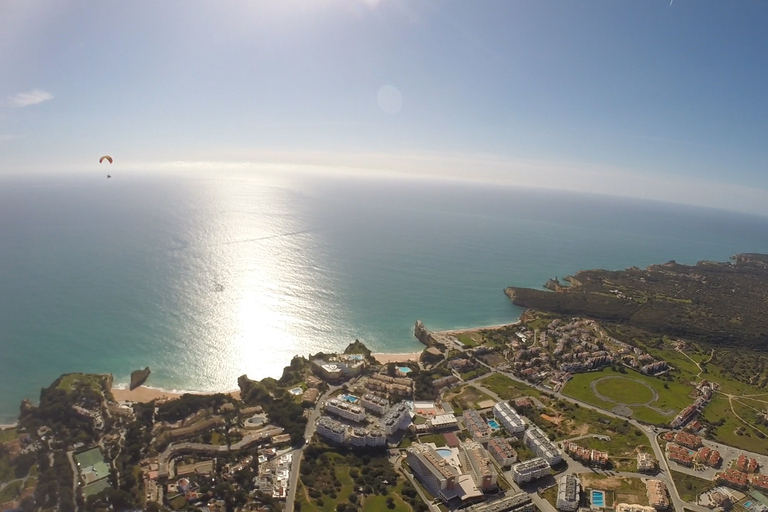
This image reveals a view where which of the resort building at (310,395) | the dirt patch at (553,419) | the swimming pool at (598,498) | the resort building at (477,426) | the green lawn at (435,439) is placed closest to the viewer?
the swimming pool at (598,498)

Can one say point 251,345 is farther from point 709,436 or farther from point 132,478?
point 709,436

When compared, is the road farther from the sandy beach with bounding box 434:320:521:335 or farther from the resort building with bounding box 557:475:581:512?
the sandy beach with bounding box 434:320:521:335

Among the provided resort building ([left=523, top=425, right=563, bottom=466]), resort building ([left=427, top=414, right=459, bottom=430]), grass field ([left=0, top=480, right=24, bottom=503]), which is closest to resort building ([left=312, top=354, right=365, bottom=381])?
resort building ([left=427, top=414, right=459, bottom=430])

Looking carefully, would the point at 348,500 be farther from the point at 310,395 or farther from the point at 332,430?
the point at 310,395

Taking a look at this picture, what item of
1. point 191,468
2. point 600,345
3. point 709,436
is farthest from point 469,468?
point 600,345

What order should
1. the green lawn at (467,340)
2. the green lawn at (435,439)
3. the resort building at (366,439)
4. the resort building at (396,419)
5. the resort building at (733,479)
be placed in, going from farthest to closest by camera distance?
the green lawn at (467,340)
the resort building at (396,419)
the green lawn at (435,439)
the resort building at (366,439)
the resort building at (733,479)

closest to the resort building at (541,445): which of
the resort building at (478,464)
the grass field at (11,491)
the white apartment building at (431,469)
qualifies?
the resort building at (478,464)

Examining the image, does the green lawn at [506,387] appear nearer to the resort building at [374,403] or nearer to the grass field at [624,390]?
the grass field at [624,390]

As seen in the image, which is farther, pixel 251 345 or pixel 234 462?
pixel 251 345
